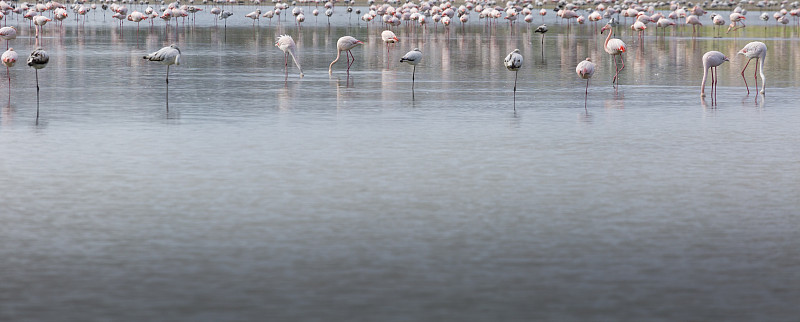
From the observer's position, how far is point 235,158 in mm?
13969

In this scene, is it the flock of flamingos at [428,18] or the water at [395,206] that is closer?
the water at [395,206]

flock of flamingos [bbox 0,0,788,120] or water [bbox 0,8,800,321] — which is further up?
flock of flamingos [bbox 0,0,788,120]

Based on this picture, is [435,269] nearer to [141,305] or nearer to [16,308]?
[141,305]

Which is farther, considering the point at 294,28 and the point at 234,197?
the point at 294,28

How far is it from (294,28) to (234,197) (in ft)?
164

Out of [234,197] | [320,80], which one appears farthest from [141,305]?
[320,80]

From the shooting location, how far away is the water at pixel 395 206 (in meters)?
7.77

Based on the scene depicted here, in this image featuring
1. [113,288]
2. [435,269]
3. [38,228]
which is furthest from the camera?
[38,228]

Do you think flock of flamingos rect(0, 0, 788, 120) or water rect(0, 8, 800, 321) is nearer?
water rect(0, 8, 800, 321)

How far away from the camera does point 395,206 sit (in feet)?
36.0

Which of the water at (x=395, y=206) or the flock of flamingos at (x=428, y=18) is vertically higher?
the flock of flamingos at (x=428, y=18)

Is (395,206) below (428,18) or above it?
below

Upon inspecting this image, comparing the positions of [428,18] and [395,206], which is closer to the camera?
[395,206]

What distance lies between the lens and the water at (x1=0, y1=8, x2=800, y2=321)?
777 centimetres
